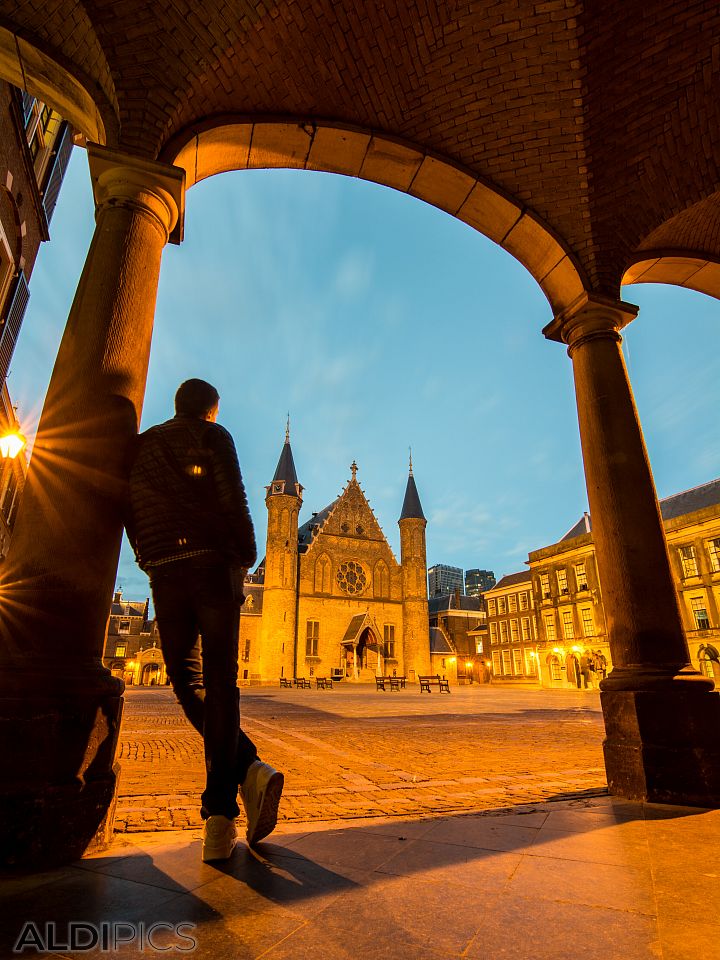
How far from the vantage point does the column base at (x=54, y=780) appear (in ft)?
6.55

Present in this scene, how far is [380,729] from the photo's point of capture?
314 inches

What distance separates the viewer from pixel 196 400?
2652 millimetres

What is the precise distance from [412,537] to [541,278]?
105 ft

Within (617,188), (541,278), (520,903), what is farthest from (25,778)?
(617,188)

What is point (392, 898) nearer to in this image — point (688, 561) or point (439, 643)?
point (688, 561)

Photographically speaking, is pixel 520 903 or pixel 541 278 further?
pixel 541 278

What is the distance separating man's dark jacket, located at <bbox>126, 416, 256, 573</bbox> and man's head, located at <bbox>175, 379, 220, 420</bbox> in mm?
166

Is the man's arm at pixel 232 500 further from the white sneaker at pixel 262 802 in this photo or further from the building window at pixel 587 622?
the building window at pixel 587 622

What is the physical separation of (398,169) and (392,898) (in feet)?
19.0

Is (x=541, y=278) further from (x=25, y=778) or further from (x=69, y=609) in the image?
(x=25, y=778)

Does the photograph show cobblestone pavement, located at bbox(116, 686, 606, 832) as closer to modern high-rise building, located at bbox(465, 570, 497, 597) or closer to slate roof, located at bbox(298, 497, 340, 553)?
slate roof, located at bbox(298, 497, 340, 553)

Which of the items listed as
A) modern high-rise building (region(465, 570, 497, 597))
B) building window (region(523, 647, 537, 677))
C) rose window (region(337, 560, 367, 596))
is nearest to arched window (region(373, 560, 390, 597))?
rose window (region(337, 560, 367, 596))

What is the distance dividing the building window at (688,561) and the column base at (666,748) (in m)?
27.2

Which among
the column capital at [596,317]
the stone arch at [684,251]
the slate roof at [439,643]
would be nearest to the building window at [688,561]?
the slate roof at [439,643]
